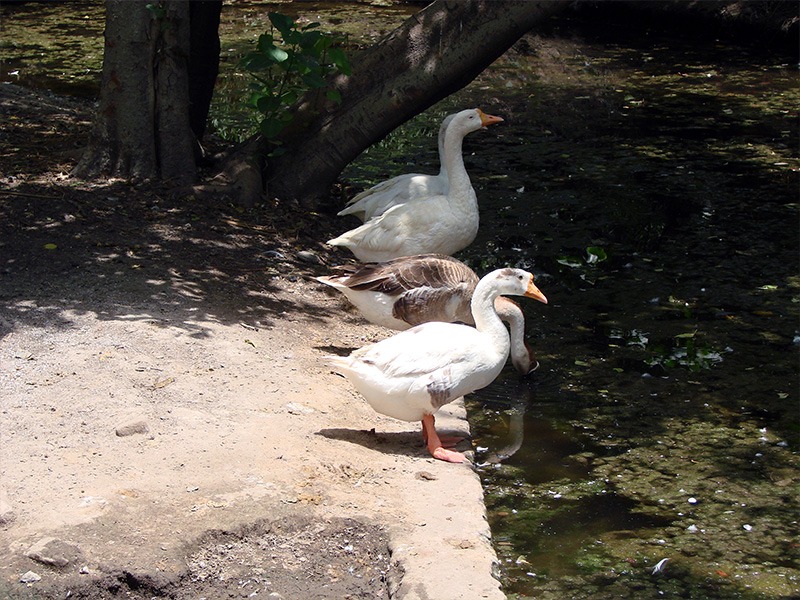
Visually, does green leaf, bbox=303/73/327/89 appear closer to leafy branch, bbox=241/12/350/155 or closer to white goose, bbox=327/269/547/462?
leafy branch, bbox=241/12/350/155

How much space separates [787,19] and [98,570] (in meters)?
15.7

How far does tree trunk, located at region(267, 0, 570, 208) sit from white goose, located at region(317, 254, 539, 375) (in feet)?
7.98

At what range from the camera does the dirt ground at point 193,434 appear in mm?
4242

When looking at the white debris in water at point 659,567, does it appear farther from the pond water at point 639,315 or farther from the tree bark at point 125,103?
the tree bark at point 125,103

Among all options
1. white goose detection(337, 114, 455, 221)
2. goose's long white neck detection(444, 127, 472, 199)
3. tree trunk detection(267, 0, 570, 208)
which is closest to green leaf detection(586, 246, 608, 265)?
goose's long white neck detection(444, 127, 472, 199)

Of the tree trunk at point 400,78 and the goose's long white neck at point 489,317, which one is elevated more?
the tree trunk at point 400,78

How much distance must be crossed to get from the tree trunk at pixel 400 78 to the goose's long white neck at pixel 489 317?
316cm

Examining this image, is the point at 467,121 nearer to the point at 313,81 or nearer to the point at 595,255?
the point at 313,81

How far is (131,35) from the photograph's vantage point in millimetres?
8258

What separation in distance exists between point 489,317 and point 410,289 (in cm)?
87

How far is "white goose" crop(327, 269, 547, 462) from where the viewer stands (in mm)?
5344

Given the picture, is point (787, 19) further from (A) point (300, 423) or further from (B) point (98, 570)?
(B) point (98, 570)

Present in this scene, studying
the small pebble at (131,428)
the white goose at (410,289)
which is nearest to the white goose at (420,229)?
the white goose at (410,289)

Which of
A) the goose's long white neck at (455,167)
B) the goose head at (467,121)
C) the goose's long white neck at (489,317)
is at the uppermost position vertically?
the goose head at (467,121)
